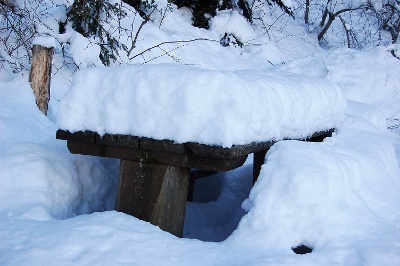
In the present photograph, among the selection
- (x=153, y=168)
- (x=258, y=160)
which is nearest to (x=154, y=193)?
(x=153, y=168)

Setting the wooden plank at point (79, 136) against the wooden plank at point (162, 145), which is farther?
the wooden plank at point (79, 136)

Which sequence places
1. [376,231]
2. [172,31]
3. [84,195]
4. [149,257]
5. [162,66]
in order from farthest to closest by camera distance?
[172,31]
[84,195]
[162,66]
[376,231]
[149,257]

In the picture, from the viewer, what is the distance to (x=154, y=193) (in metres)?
3.08

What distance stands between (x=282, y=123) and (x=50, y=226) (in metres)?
1.67

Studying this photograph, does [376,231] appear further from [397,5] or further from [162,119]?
[397,5]

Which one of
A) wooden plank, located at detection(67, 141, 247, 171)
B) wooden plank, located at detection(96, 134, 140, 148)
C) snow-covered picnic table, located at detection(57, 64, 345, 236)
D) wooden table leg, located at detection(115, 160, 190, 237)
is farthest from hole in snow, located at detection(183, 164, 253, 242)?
wooden plank, located at detection(96, 134, 140, 148)

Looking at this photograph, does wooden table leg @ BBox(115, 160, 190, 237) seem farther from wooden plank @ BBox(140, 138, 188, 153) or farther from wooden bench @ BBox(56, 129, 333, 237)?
wooden plank @ BBox(140, 138, 188, 153)

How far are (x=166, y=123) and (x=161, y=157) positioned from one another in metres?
0.26

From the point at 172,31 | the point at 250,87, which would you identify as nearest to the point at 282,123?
the point at 250,87

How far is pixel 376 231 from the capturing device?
2.62 metres

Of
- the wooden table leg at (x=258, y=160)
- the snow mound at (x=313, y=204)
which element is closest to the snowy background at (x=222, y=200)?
the snow mound at (x=313, y=204)

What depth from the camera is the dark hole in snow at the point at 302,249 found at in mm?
2505

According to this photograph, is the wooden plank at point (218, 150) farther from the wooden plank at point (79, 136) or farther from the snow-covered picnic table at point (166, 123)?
the wooden plank at point (79, 136)

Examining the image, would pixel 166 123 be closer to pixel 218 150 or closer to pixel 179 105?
pixel 179 105
